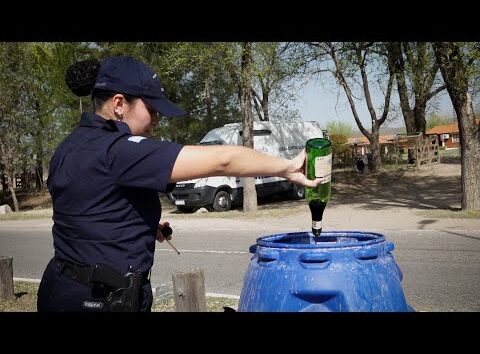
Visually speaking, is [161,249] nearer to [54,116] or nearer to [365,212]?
[365,212]

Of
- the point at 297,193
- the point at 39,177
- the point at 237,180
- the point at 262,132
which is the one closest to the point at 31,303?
the point at 237,180

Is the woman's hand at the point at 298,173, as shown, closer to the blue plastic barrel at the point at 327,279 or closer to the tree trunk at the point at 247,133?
the blue plastic barrel at the point at 327,279

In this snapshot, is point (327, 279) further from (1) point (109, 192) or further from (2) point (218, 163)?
(1) point (109, 192)

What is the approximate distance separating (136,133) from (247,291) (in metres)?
0.96

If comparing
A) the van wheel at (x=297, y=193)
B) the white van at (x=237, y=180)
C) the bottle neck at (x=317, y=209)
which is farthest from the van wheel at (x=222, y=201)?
the bottle neck at (x=317, y=209)

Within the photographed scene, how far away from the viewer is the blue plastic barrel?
7.99 ft

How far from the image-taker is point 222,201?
20156 mm

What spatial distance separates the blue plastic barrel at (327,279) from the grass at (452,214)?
1209 cm

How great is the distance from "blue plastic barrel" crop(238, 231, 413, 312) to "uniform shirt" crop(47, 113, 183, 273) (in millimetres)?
577

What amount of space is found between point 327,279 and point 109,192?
103cm

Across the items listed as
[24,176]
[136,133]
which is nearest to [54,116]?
[24,176]

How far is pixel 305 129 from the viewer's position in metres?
23.0

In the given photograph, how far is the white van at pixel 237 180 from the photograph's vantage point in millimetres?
19625

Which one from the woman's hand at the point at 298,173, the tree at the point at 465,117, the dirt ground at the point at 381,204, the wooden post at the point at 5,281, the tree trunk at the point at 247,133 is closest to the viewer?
the woman's hand at the point at 298,173
